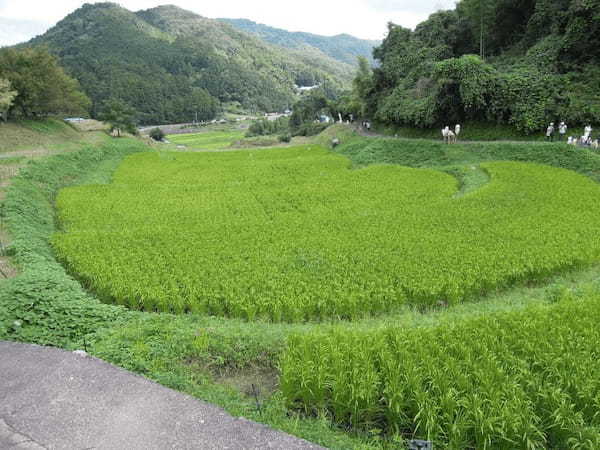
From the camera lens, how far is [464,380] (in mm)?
4965

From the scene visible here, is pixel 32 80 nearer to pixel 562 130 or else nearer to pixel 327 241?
pixel 327 241

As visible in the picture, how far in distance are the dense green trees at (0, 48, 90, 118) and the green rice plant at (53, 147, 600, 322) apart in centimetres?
1911

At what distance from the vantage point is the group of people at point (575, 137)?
61.5 ft

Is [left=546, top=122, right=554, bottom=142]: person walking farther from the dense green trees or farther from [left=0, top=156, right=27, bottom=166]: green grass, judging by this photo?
the dense green trees

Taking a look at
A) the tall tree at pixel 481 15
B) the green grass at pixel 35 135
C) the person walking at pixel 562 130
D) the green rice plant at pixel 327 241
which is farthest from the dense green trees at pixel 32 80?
the person walking at pixel 562 130

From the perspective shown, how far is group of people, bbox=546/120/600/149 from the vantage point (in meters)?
18.8

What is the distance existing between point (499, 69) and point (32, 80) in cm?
3603

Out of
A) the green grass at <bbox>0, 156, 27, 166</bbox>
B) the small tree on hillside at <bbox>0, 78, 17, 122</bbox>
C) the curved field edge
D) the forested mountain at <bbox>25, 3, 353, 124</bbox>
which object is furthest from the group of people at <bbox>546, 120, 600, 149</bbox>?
the forested mountain at <bbox>25, 3, 353, 124</bbox>

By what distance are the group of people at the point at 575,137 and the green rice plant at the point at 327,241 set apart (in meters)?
3.44

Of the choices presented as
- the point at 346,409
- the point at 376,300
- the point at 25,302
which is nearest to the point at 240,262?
the point at 376,300

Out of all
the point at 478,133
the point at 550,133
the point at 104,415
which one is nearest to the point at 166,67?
the point at 478,133

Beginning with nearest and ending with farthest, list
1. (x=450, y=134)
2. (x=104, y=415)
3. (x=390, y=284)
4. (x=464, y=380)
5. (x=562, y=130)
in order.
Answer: (x=104, y=415)
(x=464, y=380)
(x=390, y=284)
(x=562, y=130)
(x=450, y=134)

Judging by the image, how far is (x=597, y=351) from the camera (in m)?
5.50

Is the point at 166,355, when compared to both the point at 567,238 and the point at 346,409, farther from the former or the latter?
the point at 567,238
